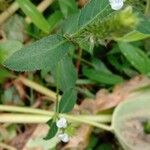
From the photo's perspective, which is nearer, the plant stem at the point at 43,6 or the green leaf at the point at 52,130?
the green leaf at the point at 52,130

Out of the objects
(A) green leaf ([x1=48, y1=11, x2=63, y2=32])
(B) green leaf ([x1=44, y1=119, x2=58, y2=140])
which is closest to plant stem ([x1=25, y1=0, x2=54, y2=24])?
(A) green leaf ([x1=48, y1=11, x2=63, y2=32])

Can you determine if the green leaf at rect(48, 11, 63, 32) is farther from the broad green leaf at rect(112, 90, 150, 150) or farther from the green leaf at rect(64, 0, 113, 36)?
the green leaf at rect(64, 0, 113, 36)

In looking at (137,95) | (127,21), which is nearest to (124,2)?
(127,21)

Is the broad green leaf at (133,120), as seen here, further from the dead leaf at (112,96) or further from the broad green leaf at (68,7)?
the broad green leaf at (68,7)

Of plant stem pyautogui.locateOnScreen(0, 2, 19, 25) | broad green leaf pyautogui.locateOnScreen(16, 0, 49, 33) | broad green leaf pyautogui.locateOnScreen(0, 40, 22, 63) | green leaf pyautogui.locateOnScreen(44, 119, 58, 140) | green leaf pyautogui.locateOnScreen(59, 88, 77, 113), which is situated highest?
plant stem pyautogui.locateOnScreen(0, 2, 19, 25)

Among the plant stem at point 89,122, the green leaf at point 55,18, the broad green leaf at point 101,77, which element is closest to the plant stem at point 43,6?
the green leaf at point 55,18

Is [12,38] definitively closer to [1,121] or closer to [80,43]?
[1,121]
